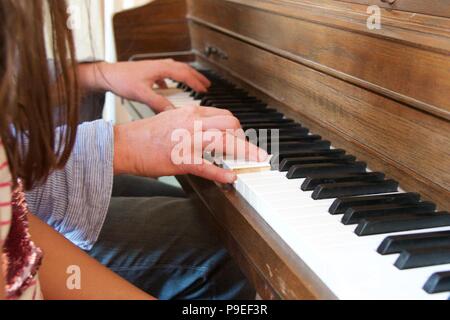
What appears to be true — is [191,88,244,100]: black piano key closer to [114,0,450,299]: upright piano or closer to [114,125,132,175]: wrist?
[114,0,450,299]: upright piano

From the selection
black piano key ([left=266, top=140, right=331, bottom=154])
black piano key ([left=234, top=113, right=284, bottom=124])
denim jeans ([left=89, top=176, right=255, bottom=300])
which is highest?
black piano key ([left=266, top=140, right=331, bottom=154])

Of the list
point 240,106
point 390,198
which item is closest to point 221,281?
point 240,106

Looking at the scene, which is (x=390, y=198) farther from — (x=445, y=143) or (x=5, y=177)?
(x=5, y=177)

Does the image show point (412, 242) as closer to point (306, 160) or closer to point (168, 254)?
point (306, 160)

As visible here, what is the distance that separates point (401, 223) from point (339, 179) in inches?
6.4

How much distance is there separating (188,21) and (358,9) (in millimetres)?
995

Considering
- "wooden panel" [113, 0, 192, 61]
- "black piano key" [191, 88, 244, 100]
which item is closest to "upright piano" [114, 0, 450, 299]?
"black piano key" [191, 88, 244, 100]

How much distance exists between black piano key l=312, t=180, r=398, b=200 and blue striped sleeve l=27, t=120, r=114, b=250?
0.36 meters

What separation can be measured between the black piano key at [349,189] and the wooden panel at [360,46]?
0.12 metres

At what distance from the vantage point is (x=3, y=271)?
65 cm

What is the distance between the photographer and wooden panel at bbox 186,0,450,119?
786 millimetres

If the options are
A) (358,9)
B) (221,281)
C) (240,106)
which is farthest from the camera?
(240,106)

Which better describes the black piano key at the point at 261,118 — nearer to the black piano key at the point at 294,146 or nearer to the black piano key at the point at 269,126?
the black piano key at the point at 269,126

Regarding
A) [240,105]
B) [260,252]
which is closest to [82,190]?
[260,252]
